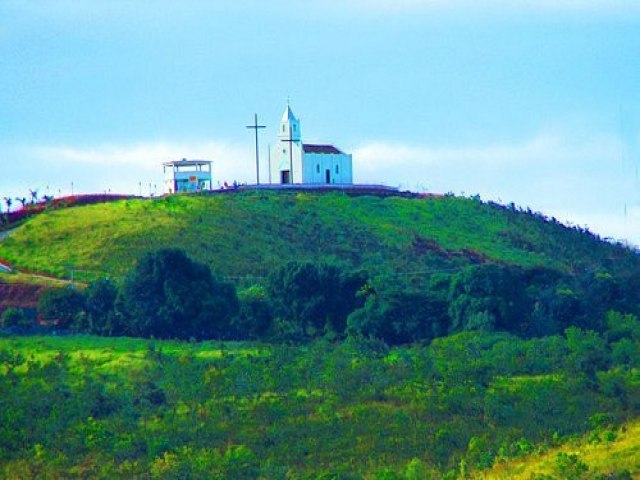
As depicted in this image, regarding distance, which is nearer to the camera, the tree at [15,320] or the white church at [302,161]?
the tree at [15,320]

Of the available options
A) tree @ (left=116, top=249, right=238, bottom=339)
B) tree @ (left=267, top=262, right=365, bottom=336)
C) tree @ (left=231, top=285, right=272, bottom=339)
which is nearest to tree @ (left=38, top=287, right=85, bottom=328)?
tree @ (left=116, top=249, right=238, bottom=339)

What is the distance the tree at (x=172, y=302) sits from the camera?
50969 mm

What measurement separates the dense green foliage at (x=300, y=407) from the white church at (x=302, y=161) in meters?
31.6

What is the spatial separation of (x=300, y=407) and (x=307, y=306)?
47.8ft

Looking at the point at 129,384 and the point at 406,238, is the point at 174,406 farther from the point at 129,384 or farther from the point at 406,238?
the point at 406,238

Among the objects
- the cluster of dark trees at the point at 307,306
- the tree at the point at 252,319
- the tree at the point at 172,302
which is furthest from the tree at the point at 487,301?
the tree at the point at 172,302

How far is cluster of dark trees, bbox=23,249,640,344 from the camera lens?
168ft

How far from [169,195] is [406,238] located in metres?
11.1

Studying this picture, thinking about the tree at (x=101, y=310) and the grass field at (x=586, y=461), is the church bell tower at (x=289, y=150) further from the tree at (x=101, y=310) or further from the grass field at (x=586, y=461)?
the grass field at (x=586, y=461)

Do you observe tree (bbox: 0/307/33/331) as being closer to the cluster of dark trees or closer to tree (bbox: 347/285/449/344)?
the cluster of dark trees

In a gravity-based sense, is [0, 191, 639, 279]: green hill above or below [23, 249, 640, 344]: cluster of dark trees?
above

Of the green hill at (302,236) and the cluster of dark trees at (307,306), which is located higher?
the green hill at (302,236)

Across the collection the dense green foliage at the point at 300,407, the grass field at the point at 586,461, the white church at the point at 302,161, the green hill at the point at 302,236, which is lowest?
the grass field at the point at 586,461

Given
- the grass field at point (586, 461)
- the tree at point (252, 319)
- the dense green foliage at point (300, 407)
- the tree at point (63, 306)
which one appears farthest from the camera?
the tree at point (63, 306)
